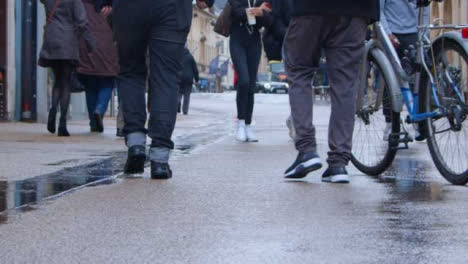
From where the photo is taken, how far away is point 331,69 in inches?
256

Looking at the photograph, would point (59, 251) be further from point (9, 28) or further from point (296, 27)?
point (9, 28)

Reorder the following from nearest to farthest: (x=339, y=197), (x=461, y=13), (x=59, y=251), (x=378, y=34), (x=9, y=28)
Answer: (x=59, y=251) < (x=339, y=197) < (x=378, y=34) < (x=9, y=28) < (x=461, y=13)

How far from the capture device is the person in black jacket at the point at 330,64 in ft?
20.9

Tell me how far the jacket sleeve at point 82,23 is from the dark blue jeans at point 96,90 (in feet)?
3.33

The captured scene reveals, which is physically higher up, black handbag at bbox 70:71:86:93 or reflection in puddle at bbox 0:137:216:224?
black handbag at bbox 70:71:86:93

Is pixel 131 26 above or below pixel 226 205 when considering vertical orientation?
above

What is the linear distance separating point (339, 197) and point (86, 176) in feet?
5.52

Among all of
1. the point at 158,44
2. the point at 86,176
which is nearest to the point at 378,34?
the point at 158,44

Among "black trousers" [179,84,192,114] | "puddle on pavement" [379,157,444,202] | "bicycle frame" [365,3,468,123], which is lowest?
"black trousers" [179,84,192,114]

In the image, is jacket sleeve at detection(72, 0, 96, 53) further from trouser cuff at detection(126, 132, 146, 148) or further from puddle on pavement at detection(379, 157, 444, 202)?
trouser cuff at detection(126, 132, 146, 148)

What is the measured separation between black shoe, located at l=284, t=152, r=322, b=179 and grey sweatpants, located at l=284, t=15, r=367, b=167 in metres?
0.05

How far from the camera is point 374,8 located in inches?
255

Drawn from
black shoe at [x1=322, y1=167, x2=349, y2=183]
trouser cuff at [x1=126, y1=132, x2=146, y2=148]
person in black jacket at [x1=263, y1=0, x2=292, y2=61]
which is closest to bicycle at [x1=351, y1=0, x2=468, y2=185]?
black shoe at [x1=322, y1=167, x2=349, y2=183]

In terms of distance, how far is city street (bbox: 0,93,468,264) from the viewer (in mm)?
3838
